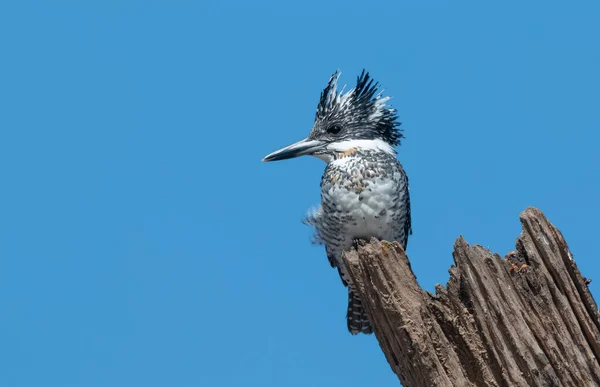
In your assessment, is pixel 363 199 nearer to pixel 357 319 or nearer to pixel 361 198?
pixel 361 198

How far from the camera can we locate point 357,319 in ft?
23.1

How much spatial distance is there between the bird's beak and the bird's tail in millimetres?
1357

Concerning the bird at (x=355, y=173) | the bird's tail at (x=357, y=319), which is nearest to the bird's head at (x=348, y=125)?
the bird at (x=355, y=173)

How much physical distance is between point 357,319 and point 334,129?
65.2 inches

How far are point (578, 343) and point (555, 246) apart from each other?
1.90 ft

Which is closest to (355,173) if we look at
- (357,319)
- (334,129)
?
(334,129)

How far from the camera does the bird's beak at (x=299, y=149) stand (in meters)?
6.82

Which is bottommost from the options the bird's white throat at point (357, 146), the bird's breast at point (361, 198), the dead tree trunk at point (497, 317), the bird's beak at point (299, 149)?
the dead tree trunk at point (497, 317)

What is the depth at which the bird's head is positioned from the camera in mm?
6758

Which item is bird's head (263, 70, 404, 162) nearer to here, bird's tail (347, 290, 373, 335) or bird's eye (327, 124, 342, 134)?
bird's eye (327, 124, 342, 134)

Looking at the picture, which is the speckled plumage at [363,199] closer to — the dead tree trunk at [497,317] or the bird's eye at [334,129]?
the bird's eye at [334,129]

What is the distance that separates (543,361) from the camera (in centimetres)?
454

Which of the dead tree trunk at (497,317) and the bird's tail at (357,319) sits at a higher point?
the bird's tail at (357,319)

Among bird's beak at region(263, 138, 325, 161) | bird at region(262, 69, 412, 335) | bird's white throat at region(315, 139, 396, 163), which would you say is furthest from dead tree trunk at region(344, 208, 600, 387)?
bird's beak at region(263, 138, 325, 161)
